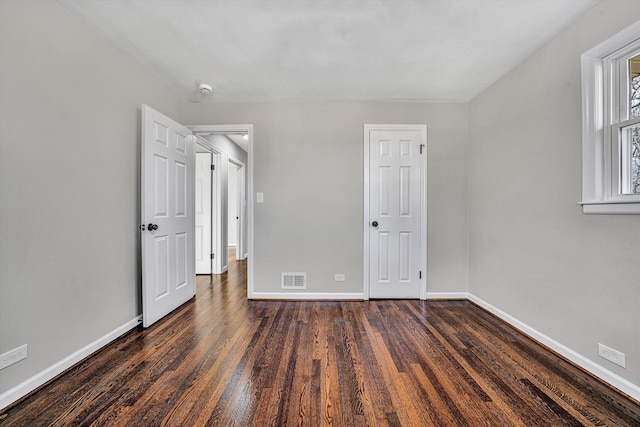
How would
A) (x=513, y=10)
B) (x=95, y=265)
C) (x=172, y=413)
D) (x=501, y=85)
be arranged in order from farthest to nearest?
(x=501, y=85)
(x=95, y=265)
(x=513, y=10)
(x=172, y=413)

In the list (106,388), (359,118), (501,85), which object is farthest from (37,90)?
(501,85)

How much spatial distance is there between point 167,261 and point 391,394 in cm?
226

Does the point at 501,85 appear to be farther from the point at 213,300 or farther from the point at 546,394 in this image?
the point at 213,300

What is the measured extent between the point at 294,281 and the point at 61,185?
86.0 inches

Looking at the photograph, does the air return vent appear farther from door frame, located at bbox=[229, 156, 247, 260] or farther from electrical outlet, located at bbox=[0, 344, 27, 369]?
door frame, located at bbox=[229, 156, 247, 260]

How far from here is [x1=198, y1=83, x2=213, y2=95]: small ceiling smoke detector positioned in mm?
2658

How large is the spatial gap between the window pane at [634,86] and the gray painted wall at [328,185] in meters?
1.50

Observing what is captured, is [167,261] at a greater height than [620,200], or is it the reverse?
[620,200]

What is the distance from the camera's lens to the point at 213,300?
3.02 metres

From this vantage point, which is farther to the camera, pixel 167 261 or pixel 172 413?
pixel 167 261

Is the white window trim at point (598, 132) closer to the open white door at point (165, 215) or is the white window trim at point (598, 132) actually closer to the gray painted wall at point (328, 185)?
the gray painted wall at point (328, 185)

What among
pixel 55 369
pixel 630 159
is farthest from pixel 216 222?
pixel 630 159

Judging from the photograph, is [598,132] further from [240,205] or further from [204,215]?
[240,205]

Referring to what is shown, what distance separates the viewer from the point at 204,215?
421 cm
